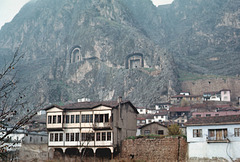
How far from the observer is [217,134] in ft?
134

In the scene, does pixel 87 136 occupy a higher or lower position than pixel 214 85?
lower

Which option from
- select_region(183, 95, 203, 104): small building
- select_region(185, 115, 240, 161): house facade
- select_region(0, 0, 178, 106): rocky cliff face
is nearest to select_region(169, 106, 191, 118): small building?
select_region(183, 95, 203, 104): small building

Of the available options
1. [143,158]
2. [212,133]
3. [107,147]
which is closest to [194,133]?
[212,133]

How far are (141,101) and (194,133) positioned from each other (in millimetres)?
100837

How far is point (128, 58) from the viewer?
557ft

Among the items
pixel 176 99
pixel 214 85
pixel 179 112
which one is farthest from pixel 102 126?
pixel 214 85

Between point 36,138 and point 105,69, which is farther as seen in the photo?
point 105,69

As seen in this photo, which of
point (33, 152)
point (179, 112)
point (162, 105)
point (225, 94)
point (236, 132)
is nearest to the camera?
point (236, 132)

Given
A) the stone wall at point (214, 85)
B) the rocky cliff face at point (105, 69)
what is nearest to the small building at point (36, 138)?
the rocky cliff face at point (105, 69)

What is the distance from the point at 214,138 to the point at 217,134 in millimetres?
760

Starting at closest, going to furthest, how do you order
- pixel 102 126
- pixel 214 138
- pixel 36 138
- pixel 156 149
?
pixel 214 138 → pixel 156 149 → pixel 102 126 → pixel 36 138

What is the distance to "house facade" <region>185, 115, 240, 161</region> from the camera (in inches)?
1538

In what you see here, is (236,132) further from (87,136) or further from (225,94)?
(225,94)

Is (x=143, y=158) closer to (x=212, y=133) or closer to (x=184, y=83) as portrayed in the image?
(x=212, y=133)
